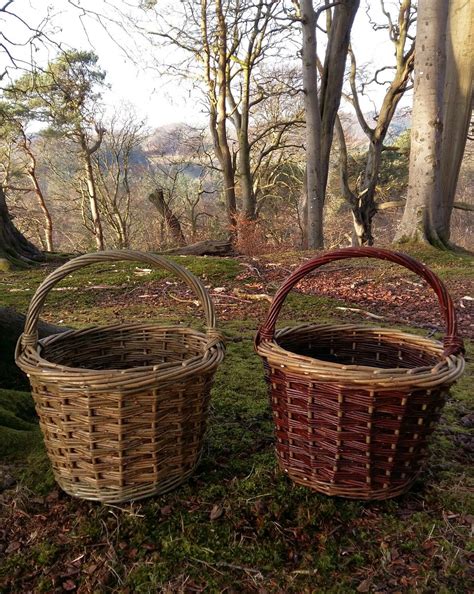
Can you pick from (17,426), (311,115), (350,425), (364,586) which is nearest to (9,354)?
(17,426)

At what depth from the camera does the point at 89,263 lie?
1521mm

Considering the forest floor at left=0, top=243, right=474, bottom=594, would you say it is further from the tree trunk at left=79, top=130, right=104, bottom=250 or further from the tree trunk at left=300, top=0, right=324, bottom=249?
the tree trunk at left=79, top=130, right=104, bottom=250

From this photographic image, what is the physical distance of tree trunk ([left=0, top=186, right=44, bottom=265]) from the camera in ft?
21.0

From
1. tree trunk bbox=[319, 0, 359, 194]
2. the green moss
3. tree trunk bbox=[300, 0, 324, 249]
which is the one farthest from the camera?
tree trunk bbox=[319, 0, 359, 194]


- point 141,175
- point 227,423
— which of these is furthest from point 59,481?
point 141,175

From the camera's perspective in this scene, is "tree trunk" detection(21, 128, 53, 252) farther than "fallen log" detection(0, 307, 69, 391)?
Yes

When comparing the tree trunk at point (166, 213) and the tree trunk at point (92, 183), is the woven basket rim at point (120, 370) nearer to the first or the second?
the tree trunk at point (166, 213)

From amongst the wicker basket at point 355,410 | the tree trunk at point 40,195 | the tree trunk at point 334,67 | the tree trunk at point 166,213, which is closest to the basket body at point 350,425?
the wicker basket at point 355,410

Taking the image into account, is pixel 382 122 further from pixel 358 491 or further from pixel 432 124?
pixel 358 491

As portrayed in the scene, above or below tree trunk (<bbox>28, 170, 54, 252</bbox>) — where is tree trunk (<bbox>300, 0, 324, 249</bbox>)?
above

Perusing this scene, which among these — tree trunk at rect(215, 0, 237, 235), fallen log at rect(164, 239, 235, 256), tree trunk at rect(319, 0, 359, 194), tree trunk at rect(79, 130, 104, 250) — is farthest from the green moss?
tree trunk at rect(79, 130, 104, 250)

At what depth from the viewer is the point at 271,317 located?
1537 mm

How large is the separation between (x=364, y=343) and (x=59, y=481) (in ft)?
4.33

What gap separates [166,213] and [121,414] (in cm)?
1283
